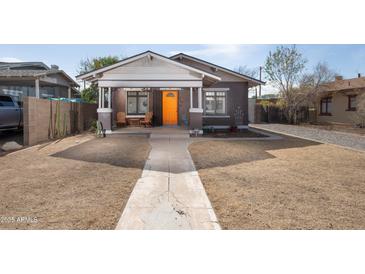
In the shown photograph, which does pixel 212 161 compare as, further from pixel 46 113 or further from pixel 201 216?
pixel 46 113

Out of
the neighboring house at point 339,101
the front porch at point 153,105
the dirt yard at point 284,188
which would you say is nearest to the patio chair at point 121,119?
the front porch at point 153,105

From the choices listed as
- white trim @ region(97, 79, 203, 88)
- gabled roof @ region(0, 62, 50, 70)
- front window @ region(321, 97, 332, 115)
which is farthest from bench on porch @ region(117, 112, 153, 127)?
front window @ region(321, 97, 332, 115)

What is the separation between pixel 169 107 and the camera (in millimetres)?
17438

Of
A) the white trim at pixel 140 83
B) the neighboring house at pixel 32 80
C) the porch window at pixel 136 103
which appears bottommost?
the porch window at pixel 136 103

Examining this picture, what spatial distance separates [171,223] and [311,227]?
6.14ft

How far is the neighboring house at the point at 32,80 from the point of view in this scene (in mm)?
14727

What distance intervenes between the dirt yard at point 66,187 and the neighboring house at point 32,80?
8205 mm

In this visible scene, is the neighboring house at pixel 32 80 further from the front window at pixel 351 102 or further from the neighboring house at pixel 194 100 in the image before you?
the front window at pixel 351 102

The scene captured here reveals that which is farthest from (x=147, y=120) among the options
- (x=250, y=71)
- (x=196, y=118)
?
(x=250, y=71)

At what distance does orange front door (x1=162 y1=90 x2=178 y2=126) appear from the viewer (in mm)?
17312

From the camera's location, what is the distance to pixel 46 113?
443 inches

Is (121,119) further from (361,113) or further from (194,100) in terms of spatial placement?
(361,113)

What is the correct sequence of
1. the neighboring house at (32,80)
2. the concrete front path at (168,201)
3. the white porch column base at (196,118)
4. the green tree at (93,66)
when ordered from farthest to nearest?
the green tree at (93,66)
the neighboring house at (32,80)
the white porch column base at (196,118)
the concrete front path at (168,201)

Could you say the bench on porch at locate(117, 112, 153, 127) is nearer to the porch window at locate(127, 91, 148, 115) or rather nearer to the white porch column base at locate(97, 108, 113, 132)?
the porch window at locate(127, 91, 148, 115)
